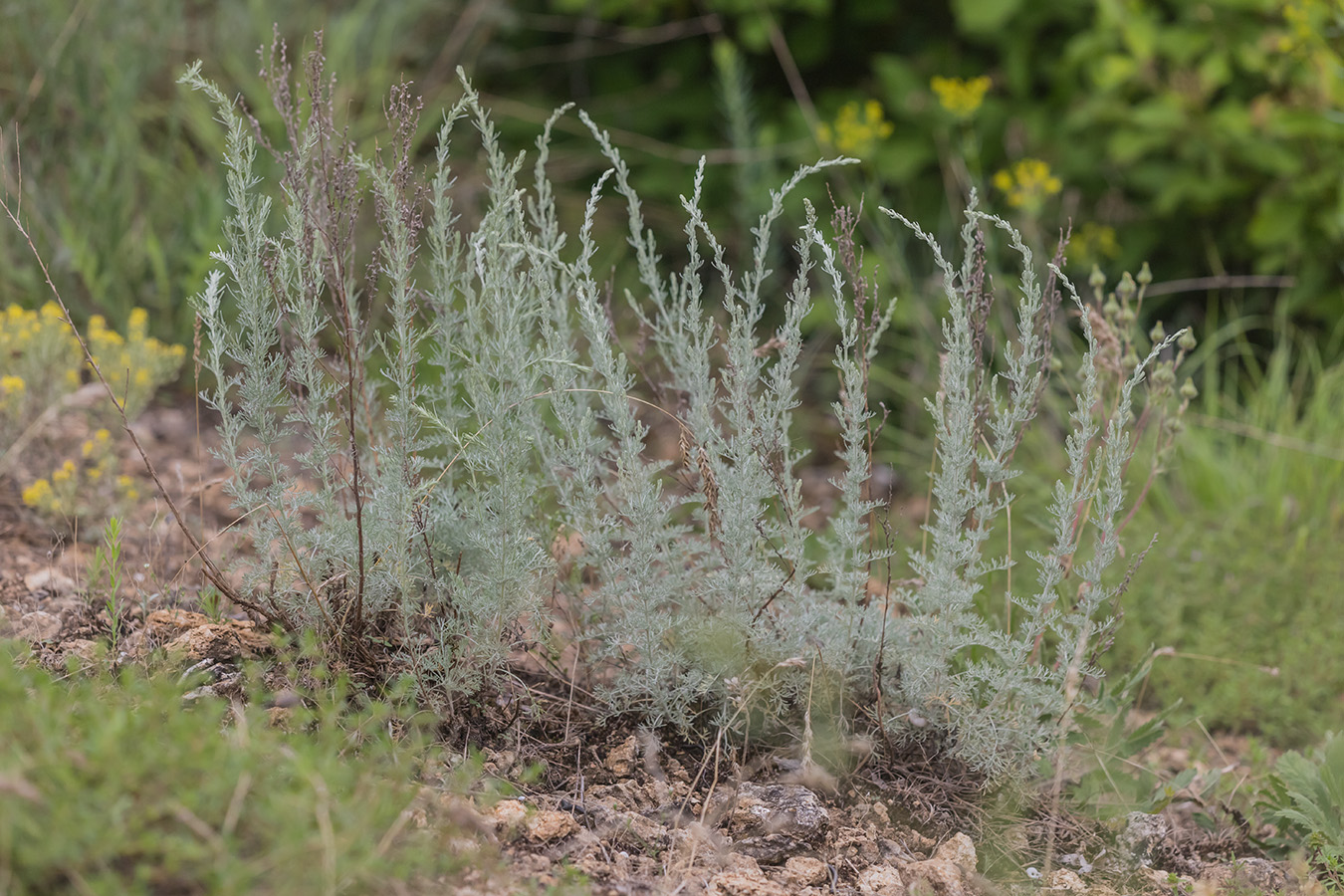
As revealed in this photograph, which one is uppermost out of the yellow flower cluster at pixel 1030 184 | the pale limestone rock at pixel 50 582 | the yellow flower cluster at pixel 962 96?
the yellow flower cluster at pixel 962 96

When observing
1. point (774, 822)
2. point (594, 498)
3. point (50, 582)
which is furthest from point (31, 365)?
point (774, 822)

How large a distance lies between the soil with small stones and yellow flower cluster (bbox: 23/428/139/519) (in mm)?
281

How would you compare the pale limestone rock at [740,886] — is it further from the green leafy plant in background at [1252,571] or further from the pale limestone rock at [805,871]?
the green leafy plant in background at [1252,571]

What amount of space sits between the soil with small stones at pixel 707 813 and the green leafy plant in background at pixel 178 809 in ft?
0.83

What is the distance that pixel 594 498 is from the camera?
1.95m

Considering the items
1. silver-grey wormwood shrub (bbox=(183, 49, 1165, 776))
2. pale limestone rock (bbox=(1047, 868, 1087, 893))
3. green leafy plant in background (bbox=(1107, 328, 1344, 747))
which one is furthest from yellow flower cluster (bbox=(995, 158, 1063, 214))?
pale limestone rock (bbox=(1047, 868, 1087, 893))

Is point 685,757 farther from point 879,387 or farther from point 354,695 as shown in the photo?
point 879,387

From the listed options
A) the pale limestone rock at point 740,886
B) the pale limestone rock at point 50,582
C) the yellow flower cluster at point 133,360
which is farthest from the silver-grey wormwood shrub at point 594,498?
the yellow flower cluster at point 133,360

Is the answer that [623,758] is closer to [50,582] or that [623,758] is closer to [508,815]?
[508,815]

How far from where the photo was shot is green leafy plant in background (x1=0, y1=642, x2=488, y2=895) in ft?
3.93

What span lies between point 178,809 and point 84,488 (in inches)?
68.8

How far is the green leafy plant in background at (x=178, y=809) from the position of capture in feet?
3.93

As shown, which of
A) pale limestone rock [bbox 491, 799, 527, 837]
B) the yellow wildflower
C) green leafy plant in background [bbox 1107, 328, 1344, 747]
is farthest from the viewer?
green leafy plant in background [bbox 1107, 328, 1344, 747]

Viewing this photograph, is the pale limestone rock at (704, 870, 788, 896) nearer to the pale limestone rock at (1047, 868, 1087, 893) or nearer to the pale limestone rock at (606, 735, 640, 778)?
the pale limestone rock at (606, 735, 640, 778)
